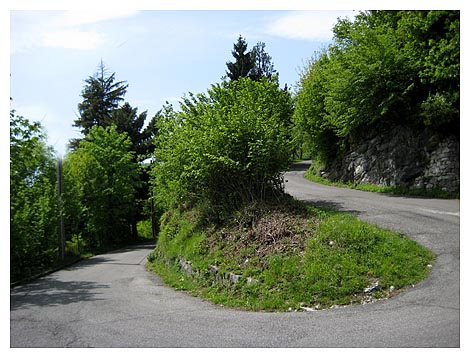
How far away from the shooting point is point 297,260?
742 cm

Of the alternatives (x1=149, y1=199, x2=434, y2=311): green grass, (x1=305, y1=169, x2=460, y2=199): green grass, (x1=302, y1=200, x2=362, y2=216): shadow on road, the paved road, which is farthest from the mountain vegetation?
(x1=305, y1=169, x2=460, y2=199): green grass

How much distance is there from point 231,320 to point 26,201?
5.34m

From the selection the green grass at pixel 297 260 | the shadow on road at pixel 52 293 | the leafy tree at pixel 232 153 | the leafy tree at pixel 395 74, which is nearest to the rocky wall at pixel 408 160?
the leafy tree at pixel 395 74

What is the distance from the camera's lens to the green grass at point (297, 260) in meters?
6.61

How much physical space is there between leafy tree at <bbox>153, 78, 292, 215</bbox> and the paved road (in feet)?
9.20

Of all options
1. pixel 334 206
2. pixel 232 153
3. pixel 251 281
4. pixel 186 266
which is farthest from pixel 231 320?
pixel 334 206

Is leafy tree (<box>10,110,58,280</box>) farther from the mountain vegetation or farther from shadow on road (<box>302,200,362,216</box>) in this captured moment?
shadow on road (<box>302,200,362,216</box>)

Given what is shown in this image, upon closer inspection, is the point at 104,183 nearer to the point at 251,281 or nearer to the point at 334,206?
the point at 334,206

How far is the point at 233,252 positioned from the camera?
28.4 ft

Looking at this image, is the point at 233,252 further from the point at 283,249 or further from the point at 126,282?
the point at 126,282

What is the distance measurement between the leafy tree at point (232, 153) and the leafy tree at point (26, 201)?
3.21m

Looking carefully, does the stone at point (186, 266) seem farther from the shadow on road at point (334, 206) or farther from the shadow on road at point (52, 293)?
the shadow on road at point (334, 206)

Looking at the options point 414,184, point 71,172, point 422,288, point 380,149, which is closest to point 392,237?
point 422,288

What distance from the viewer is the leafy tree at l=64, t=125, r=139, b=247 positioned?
68.7ft
